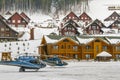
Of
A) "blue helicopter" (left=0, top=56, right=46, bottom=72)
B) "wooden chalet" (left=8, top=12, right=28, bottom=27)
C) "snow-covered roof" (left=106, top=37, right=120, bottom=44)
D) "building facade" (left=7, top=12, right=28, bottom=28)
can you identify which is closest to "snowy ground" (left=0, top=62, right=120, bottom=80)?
"blue helicopter" (left=0, top=56, right=46, bottom=72)

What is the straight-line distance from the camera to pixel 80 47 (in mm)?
83438

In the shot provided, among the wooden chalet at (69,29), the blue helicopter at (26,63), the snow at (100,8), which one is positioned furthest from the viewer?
the snow at (100,8)

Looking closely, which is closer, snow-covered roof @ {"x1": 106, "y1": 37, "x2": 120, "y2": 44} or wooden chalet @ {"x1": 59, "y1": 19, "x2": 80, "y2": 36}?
snow-covered roof @ {"x1": 106, "y1": 37, "x2": 120, "y2": 44}

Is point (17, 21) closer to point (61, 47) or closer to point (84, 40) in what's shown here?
point (61, 47)

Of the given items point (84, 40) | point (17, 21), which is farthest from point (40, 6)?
point (84, 40)

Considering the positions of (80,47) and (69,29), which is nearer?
(80,47)

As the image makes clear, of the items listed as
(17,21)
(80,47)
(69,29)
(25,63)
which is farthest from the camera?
(17,21)

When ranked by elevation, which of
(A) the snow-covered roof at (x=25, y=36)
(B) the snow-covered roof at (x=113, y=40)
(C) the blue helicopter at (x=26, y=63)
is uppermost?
(A) the snow-covered roof at (x=25, y=36)

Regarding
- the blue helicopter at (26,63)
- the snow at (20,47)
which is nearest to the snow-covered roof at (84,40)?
the snow at (20,47)

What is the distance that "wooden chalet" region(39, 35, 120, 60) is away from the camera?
82562 millimetres

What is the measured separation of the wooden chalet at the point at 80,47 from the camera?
82.6 metres

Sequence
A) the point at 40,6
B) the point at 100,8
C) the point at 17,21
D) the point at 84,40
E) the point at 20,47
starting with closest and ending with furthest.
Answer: the point at 20,47 → the point at 84,40 → the point at 17,21 → the point at 40,6 → the point at 100,8

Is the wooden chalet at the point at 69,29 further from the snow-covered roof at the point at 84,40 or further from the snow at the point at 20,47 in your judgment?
the snow at the point at 20,47

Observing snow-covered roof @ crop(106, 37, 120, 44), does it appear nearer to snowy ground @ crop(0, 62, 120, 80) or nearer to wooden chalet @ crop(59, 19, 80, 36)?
wooden chalet @ crop(59, 19, 80, 36)
